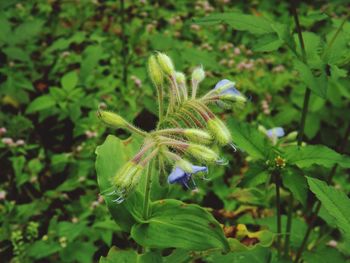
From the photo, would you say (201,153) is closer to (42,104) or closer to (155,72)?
(155,72)

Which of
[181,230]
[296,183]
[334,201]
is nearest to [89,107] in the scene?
[181,230]

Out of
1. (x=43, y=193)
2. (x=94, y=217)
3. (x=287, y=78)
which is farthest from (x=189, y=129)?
(x=287, y=78)

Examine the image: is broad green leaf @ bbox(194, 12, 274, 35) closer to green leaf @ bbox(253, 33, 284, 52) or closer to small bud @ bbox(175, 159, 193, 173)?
green leaf @ bbox(253, 33, 284, 52)

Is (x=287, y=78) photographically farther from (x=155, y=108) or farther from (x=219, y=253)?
(x=219, y=253)

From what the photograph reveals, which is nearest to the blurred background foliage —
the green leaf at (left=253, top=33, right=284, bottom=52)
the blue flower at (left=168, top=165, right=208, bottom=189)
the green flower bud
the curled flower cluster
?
the green leaf at (left=253, top=33, right=284, bottom=52)

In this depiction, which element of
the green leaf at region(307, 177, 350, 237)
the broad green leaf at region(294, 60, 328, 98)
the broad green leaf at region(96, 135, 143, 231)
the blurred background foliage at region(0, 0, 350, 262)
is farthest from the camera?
the blurred background foliage at region(0, 0, 350, 262)

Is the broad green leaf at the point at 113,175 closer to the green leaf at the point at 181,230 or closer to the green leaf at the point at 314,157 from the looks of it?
the green leaf at the point at 181,230
